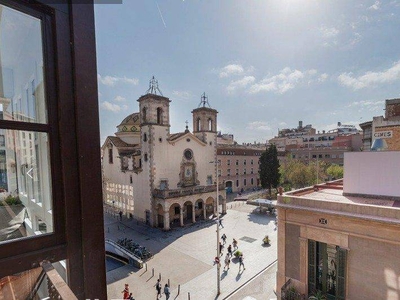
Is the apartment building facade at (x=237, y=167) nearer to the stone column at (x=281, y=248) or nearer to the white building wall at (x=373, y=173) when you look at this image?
the white building wall at (x=373, y=173)

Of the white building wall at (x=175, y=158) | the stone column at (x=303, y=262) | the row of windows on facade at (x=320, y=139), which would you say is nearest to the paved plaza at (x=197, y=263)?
the stone column at (x=303, y=262)

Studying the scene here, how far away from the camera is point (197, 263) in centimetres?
1836

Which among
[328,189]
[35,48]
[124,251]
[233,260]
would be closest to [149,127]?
[124,251]

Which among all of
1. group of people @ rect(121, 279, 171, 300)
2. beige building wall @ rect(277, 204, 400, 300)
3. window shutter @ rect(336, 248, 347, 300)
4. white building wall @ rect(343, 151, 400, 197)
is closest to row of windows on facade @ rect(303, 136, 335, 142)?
white building wall @ rect(343, 151, 400, 197)

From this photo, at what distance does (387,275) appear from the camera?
7.66m

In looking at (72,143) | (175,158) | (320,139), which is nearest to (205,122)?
(175,158)

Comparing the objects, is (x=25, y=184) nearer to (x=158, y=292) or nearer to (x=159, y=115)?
(x=158, y=292)

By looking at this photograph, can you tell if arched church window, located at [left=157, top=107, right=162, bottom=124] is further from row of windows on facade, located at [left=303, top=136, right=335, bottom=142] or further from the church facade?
row of windows on facade, located at [left=303, top=136, right=335, bottom=142]

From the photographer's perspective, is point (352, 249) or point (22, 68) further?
point (352, 249)

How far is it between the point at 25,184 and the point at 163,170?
2638 centimetres

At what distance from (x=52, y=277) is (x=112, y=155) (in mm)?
36034

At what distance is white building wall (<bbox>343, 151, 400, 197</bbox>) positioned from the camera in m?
9.54

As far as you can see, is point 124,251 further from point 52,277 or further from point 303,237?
Answer: point 52,277

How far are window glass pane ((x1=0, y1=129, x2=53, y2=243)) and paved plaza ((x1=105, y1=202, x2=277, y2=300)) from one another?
14.4 m
